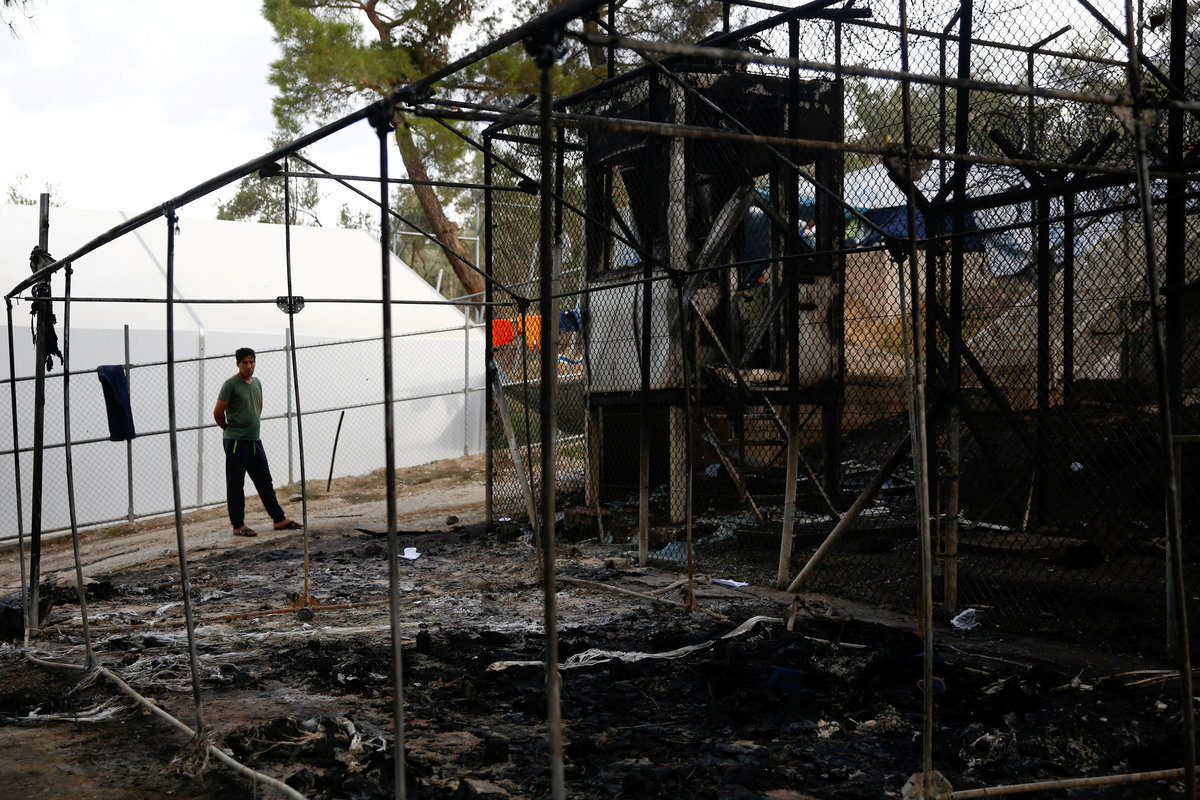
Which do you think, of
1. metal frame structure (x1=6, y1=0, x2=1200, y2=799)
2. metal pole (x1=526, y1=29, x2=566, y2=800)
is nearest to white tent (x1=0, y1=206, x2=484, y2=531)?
metal frame structure (x1=6, y1=0, x2=1200, y2=799)

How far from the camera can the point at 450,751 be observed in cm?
436

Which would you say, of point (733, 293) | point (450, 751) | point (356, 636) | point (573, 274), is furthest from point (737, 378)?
point (450, 751)

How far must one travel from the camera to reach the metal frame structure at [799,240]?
110 inches

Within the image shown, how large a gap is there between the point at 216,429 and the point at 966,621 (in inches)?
465

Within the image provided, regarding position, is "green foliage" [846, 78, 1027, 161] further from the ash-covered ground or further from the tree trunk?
the tree trunk

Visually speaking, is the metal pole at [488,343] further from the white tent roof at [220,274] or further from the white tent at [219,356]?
the white tent roof at [220,274]

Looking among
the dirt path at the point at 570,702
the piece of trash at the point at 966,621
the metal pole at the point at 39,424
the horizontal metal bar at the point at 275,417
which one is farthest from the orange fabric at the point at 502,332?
the piece of trash at the point at 966,621

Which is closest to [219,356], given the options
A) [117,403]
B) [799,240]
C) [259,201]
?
[117,403]

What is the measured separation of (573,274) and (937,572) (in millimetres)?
5936

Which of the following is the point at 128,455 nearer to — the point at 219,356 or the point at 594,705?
the point at 594,705

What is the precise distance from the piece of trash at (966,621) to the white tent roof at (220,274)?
1024 centimetres

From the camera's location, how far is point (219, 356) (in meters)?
13.8

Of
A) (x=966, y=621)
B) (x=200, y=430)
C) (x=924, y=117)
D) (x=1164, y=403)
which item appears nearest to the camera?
(x=1164, y=403)

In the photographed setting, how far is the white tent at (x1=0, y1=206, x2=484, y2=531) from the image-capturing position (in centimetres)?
1435
